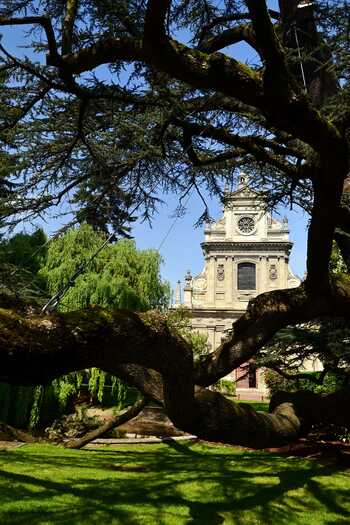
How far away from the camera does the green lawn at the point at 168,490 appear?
4887mm

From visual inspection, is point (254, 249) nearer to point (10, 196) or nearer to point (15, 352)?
point (10, 196)

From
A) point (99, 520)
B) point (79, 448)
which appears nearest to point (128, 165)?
point (99, 520)

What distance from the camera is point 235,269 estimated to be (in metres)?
37.0

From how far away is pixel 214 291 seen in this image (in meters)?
36.7

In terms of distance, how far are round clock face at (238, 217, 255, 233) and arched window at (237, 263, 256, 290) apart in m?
2.82

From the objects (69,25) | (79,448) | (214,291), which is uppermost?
(214,291)

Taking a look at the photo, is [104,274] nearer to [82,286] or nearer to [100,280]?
[100,280]

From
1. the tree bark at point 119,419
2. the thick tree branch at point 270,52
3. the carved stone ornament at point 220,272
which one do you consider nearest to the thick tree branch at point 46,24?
the thick tree branch at point 270,52

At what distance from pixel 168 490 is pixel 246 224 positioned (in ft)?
107

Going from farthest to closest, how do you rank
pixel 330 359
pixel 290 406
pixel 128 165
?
pixel 330 359 → pixel 128 165 → pixel 290 406

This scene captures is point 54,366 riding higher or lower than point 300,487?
higher

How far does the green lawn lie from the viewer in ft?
16.0

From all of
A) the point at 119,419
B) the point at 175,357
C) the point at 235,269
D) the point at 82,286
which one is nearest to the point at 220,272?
the point at 235,269

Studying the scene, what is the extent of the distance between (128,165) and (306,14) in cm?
258
